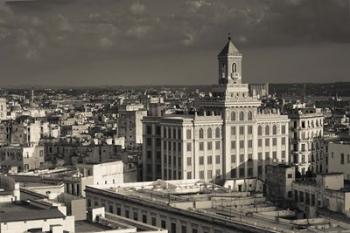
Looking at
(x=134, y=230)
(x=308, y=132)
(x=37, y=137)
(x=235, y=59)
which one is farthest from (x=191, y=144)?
(x=37, y=137)

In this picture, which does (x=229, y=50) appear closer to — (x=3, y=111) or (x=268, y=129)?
(x=268, y=129)

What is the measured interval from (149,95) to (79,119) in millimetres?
10913

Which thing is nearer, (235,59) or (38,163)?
(235,59)

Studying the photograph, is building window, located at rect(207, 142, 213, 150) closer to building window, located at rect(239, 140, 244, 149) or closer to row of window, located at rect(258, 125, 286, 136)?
building window, located at rect(239, 140, 244, 149)

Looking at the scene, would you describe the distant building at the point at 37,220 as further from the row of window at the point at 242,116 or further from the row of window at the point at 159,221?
the row of window at the point at 242,116

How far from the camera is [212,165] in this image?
20984 mm

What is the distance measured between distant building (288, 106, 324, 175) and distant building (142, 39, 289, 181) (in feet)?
6.71

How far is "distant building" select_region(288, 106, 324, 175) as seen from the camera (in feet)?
78.8

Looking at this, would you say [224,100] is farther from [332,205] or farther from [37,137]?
[37,137]

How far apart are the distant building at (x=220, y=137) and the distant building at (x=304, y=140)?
204 cm

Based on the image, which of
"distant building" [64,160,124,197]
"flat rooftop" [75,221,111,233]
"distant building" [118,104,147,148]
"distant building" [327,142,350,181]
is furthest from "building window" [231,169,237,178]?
"distant building" [118,104,147,148]

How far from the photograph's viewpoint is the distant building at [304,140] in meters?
24.0

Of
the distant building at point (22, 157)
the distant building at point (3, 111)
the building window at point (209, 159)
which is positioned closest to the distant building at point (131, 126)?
the distant building at point (3, 111)

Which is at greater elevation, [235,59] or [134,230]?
[235,59]
